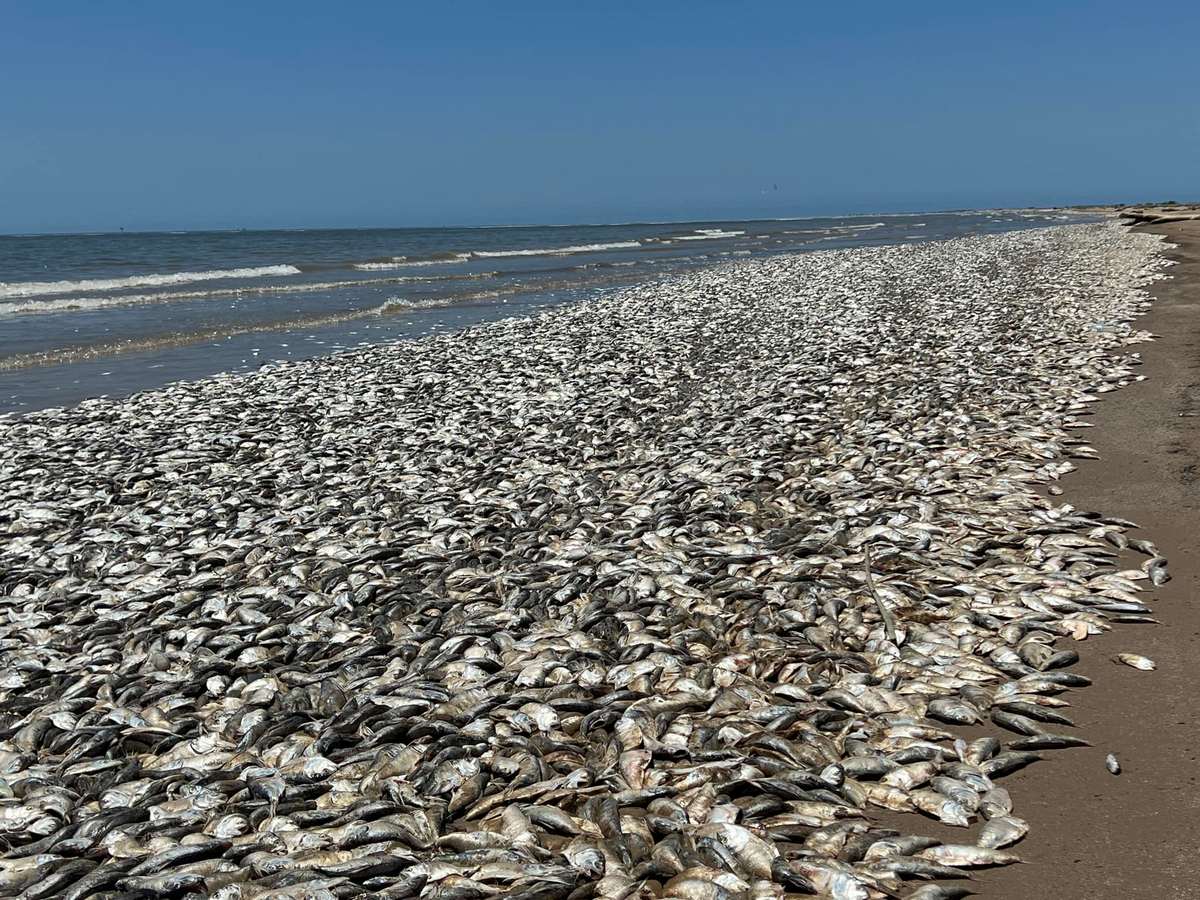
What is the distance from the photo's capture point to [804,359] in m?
16.4

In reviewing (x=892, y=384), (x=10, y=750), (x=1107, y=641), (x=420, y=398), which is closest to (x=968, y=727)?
(x=1107, y=641)

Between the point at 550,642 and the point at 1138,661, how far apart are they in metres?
3.42

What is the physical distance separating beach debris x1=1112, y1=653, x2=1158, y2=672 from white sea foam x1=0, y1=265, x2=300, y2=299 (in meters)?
39.8

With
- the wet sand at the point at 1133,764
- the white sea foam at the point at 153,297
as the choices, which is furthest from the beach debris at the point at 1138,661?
the white sea foam at the point at 153,297

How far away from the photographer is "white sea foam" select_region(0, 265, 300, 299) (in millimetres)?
38000

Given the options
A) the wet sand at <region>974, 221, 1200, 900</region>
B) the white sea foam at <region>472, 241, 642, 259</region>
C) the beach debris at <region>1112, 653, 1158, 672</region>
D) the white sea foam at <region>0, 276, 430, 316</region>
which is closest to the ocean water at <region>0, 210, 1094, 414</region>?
the white sea foam at <region>0, 276, 430, 316</region>

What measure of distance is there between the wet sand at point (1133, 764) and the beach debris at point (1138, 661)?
6 cm

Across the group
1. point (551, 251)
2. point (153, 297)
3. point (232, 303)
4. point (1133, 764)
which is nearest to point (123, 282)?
point (153, 297)

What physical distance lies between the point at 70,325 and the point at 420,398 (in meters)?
17.4

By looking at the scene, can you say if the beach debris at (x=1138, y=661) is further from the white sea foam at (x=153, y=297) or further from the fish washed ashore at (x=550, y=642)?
the white sea foam at (x=153, y=297)

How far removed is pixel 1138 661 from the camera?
18.2 feet

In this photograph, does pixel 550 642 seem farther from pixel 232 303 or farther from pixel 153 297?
pixel 153 297

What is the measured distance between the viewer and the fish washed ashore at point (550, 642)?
4.08m

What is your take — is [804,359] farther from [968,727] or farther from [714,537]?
[968,727]
